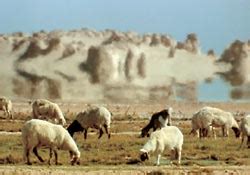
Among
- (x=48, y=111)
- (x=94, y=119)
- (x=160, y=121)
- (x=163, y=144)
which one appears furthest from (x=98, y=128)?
(x=163, y=144)

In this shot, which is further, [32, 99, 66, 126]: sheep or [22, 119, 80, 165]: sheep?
[32, 99, 66, 126]: sheep

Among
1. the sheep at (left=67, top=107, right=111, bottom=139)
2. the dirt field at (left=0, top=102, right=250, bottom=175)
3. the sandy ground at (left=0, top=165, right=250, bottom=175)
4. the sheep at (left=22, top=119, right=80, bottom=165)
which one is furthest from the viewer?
the sheep at (left=67, top=107, right=111, bottom=139)

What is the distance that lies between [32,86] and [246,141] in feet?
148

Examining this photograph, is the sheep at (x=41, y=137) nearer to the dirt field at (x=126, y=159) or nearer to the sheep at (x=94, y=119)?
the dirt field at (x=126, y=159)

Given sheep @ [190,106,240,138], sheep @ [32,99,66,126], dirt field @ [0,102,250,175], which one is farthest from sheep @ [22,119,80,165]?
sheep @ [32,99,66,126]

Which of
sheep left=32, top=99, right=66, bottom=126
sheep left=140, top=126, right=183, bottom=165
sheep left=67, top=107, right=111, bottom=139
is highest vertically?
sheep left=32, top=99, right=66, bottom=126

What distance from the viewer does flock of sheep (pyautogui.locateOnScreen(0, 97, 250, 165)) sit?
88.3ft

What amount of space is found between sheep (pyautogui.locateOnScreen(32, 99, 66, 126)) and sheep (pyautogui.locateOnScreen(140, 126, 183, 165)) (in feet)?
60.2

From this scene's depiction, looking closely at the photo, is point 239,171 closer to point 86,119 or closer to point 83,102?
point 86,119

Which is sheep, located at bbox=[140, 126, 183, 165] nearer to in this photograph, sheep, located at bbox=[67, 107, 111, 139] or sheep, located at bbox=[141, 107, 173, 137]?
sheep, located at bbox=[67, 107, 111, 139]

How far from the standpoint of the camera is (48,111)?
4684cm

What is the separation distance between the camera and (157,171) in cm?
2419

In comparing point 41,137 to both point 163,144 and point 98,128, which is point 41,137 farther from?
point 98,128

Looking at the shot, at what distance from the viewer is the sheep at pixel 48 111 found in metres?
46.3
